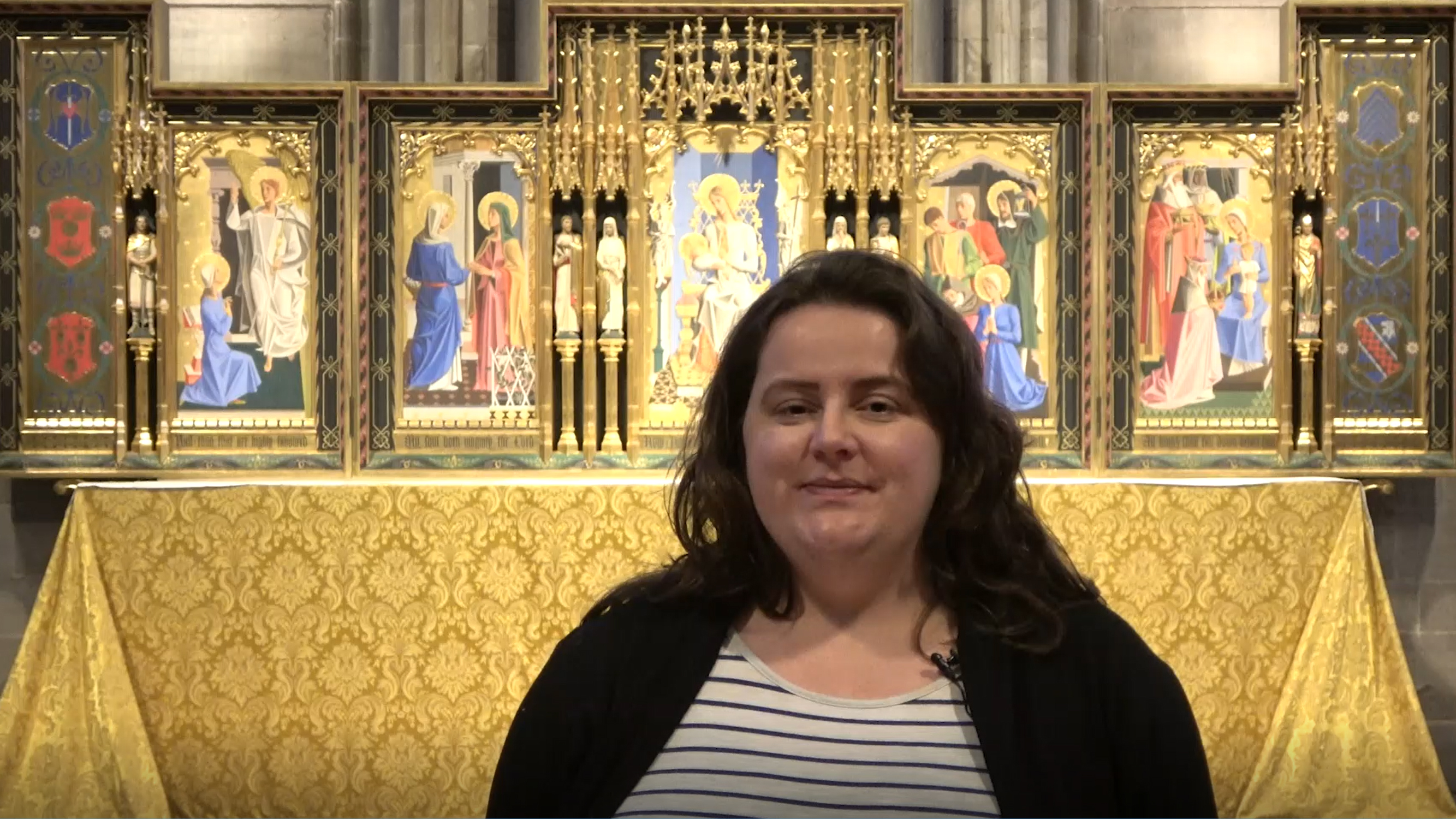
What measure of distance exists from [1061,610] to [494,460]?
4113 mm

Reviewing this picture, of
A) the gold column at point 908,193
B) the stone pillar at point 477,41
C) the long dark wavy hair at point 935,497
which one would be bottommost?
the long dark wavy hair at point 935,497

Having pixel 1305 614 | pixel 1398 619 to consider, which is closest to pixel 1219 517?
pixel 1305 614

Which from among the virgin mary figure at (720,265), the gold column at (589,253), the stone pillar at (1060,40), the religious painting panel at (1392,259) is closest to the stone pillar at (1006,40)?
the stone pillar at (1060,40)

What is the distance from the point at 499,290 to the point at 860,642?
4132 mm

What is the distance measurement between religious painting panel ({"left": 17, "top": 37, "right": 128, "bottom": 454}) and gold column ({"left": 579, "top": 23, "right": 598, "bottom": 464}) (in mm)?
1745

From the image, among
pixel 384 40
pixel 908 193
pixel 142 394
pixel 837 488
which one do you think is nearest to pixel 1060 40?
pixel 908 193

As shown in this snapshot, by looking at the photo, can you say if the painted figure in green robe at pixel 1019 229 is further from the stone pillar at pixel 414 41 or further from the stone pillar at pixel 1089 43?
the stone pillar at pixel 414 41

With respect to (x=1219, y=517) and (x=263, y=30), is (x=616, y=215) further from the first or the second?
(x=263, y=30)

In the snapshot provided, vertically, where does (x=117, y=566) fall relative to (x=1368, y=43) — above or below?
below

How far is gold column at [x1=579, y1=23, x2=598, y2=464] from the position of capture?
19.1ft

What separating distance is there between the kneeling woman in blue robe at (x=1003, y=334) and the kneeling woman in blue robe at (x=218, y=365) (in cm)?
279

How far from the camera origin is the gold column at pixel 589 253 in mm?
5824

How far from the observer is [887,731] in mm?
1811

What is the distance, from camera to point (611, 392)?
19.3 feet
